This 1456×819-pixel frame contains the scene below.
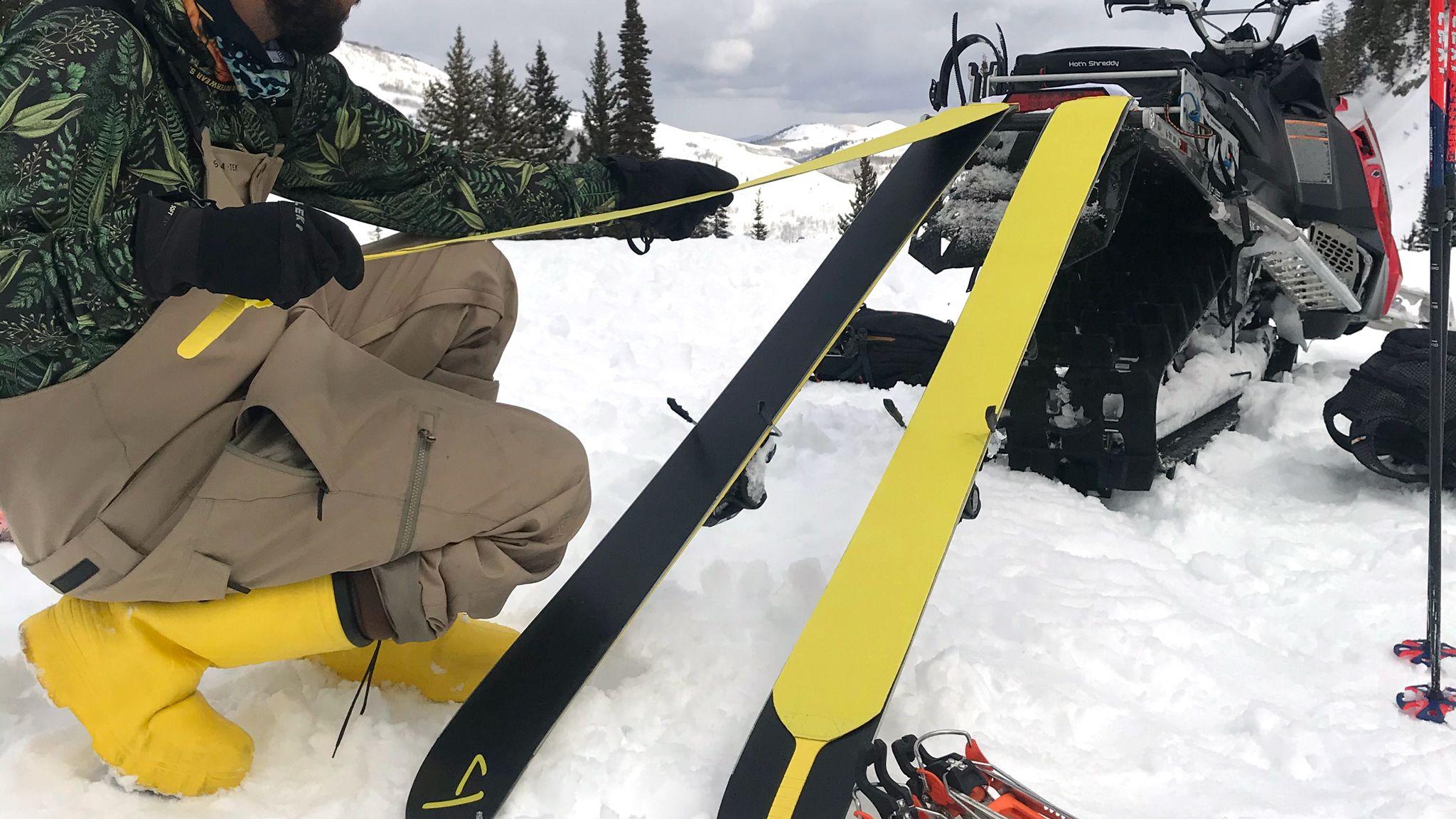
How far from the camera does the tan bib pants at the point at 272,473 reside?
4.61 feet

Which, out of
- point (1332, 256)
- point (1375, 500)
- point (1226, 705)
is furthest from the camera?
point (1332, 256)

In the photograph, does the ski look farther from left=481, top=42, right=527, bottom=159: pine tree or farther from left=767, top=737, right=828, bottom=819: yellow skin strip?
left=481, top=42, right=527, bottom=159: pine tree

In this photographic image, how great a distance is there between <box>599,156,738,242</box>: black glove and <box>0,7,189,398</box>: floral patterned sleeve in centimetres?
112

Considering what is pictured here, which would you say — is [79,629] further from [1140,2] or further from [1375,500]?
[1140,2]

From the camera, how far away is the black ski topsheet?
1.61 m

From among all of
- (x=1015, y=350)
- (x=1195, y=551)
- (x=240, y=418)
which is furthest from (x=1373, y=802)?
(x=240, y=418)

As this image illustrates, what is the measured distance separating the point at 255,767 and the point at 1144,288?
2.90 meters

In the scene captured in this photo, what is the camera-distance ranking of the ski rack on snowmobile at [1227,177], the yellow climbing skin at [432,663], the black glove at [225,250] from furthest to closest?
1. the ski rack on snowmobile at [1227,177]
2. the yellow climbing skin at [432,663]
3. the black glove at [225,250]

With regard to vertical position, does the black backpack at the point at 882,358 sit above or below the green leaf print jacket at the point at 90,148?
below

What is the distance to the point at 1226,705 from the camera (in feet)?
6.16

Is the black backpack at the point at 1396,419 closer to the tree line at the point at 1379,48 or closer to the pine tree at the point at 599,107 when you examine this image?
the pine tree at the point at 599,107

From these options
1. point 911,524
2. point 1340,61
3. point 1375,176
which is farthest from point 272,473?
point 1340,61

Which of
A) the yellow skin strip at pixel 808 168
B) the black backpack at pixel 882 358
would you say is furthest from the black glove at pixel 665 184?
the black backpack at pixel 882 358

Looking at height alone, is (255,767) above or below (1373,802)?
above
